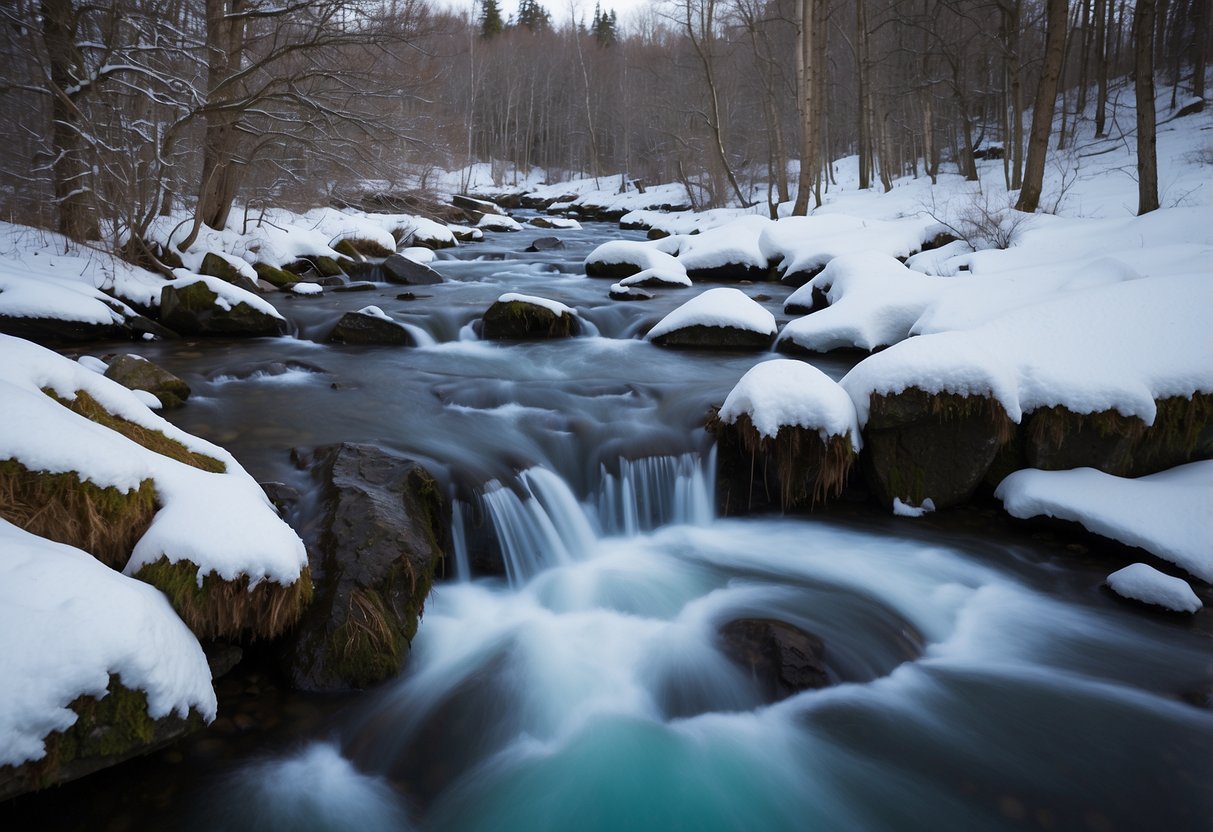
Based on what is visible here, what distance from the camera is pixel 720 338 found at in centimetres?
839

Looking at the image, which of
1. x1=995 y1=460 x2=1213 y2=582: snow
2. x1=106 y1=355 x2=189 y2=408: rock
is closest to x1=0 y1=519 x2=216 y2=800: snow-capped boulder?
x1=106 y1=355 x2=189 y2=408: rock

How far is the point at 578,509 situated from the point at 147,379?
Result: 3.78 metres

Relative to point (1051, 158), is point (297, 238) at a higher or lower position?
lower

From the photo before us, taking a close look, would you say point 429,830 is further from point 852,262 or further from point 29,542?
point 852,262

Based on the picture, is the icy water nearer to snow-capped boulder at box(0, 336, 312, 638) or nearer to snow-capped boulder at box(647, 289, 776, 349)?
snow-capped boulder at box(0, 336, 312, 638)

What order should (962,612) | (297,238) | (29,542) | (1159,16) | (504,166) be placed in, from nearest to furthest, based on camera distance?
(29,542)
(962,612)
(297,238)
(1159,16)
(504,166)

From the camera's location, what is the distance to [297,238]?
521 inches

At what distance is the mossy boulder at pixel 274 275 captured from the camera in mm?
11500

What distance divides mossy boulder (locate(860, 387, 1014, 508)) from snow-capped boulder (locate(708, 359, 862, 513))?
199mm

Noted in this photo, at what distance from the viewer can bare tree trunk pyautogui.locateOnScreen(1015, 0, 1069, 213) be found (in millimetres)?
10305

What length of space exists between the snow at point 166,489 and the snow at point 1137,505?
4588mm

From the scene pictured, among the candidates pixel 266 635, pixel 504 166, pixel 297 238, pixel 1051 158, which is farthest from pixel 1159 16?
pixel 504 166

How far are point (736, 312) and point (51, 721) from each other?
743cm

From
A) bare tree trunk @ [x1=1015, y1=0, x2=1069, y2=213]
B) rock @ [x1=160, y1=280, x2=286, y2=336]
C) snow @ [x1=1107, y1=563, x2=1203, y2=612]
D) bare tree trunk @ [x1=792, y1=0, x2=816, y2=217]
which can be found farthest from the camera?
bare tree trunk @ [x1=792, y1=0, x2=816, y2=217]
